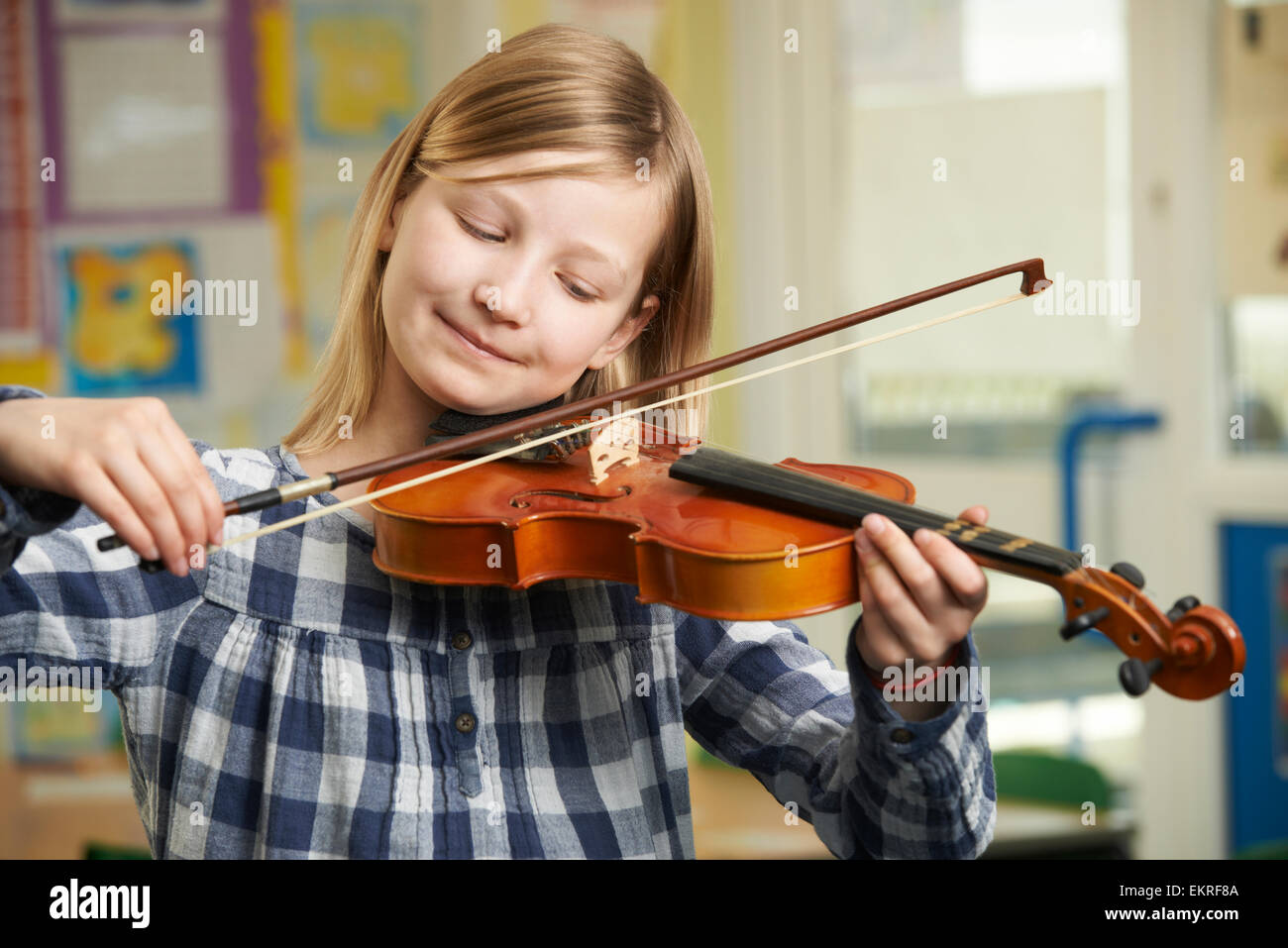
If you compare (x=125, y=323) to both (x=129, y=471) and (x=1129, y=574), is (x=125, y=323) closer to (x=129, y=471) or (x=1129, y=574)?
(x=129, y=471)

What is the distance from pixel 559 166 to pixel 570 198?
0.07 feet

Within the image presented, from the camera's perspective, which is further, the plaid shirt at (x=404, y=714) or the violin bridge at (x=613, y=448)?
the violin bridge at (x=613, y=448)

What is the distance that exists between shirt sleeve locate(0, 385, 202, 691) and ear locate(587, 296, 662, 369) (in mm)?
300

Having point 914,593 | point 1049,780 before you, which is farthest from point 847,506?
point 1049,780

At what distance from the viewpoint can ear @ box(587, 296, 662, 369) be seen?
0.88 metres

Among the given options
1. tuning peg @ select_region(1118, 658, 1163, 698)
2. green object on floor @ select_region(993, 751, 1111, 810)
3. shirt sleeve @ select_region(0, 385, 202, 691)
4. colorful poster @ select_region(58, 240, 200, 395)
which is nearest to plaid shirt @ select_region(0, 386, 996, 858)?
shirt sleeve @ select_region(0, 385, 202, 691)

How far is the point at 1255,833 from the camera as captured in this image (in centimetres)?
206

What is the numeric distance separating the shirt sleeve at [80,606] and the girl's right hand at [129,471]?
59 millimetres

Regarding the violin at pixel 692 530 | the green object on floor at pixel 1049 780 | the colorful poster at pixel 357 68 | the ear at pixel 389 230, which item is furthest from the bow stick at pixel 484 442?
the colorful poster at pixel 357 68

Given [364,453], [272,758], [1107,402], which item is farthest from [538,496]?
[1107,402]

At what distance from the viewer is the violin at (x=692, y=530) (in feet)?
2.23

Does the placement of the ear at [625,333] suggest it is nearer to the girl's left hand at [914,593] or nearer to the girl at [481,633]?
the girl at [481,633]
